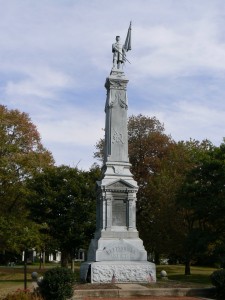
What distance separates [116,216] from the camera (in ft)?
74.4

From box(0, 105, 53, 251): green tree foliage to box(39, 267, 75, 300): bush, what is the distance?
12393 millimetres

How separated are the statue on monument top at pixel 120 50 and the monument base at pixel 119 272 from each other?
11267 mm

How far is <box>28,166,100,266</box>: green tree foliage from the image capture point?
36469mm

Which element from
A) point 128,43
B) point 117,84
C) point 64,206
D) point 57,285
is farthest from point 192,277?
point 57,285

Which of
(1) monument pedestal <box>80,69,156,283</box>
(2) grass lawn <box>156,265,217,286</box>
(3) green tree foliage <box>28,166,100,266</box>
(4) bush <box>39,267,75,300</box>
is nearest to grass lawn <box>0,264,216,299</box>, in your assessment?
(2) grass lawn <box>156,265,217,286</box>

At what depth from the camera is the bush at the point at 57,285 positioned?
48.3 feet

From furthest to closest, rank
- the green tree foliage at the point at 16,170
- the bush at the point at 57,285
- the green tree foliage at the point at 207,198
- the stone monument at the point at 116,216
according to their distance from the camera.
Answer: the green tree foliage at the point at 207,198
the green tree foliage at the point at 16,170
the stone monument at the point at 116,216
the bush at the point at 57,285

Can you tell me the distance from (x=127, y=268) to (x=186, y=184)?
44.2ft

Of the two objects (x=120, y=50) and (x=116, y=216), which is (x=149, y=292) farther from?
(x=120, y=50)

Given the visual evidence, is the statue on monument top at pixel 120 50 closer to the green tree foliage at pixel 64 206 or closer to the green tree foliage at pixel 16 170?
the green tree foliage at pixel 16 170

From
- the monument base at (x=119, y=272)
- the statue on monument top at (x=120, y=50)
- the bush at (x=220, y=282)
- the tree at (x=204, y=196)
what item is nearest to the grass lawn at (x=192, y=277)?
the tree at (x=204, y=196)

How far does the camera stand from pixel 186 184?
110 ft

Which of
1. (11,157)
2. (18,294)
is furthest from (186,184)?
(18,294)

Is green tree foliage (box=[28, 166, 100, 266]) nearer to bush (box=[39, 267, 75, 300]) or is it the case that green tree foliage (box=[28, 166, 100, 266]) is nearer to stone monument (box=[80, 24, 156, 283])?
stone monument (box=[80, 24, 156, 283])
